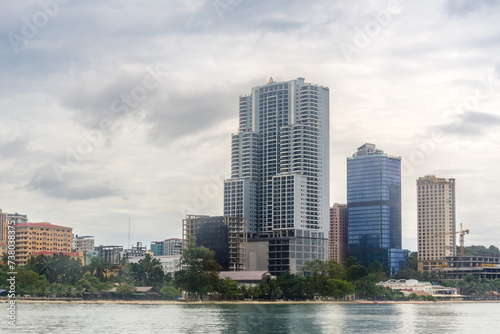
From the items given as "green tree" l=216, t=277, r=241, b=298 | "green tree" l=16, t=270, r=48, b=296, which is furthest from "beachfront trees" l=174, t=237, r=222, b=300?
"green tree" l=16, t=270, r=48, b=296

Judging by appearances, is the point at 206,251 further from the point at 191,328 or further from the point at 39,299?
the point at 191,328

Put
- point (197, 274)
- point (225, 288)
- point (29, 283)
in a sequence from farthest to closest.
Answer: point (225, 288) → point (29, 283) → point (197, 274)

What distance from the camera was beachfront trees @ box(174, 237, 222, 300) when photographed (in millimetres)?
190250

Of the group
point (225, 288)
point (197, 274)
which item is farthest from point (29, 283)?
point (225, 288)

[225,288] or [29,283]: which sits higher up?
[29,283]

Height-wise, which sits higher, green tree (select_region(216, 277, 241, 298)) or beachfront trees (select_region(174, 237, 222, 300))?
beachfront trees (select_region(174, 237, 222, 300))

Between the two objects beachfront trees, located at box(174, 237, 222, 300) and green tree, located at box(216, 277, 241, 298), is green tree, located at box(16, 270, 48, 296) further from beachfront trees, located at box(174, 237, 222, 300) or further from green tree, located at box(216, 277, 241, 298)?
green tree, located at box(216, 277, 241, 298)

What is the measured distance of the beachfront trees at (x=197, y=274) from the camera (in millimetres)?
190250

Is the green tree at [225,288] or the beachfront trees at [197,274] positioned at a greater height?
the beachfront trees at [197,274]

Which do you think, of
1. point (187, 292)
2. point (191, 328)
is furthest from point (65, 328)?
point (187, 292)

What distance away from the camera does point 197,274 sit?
190750mm

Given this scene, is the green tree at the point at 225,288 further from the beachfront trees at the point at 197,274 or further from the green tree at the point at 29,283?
the green tree at the point at 29,283

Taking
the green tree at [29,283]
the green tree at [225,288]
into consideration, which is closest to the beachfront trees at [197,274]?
the green tree at [225,288]

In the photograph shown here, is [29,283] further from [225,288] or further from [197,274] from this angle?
[225,288]
